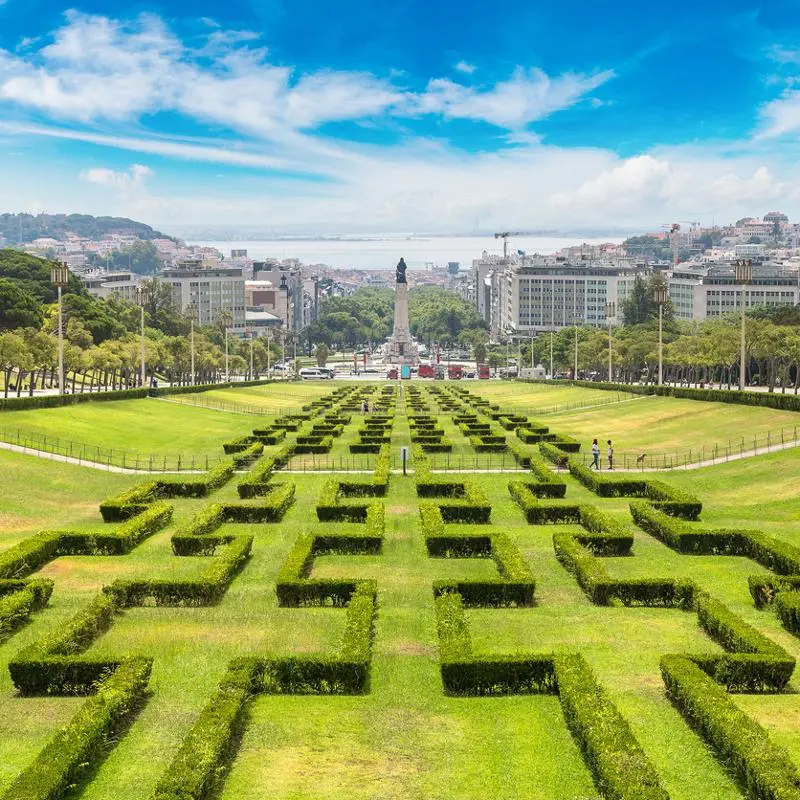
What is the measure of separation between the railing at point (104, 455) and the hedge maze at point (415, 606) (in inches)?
282

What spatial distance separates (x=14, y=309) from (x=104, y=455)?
69044 millimetres

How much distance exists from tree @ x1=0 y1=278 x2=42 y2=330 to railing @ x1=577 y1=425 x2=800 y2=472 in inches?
3174

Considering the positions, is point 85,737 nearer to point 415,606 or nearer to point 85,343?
point 415,606

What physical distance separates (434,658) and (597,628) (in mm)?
4381

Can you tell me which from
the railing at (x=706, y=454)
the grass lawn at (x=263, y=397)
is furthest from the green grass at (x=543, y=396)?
the railing at (x=706, y=454)

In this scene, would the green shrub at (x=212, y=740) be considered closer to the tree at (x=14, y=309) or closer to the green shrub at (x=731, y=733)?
the green shrub at (x=731, y=733)

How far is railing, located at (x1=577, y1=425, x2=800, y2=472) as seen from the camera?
50125 mm

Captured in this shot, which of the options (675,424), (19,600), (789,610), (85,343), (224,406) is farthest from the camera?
(85,343)

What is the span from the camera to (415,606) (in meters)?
25.0

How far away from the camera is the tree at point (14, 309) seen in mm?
114812

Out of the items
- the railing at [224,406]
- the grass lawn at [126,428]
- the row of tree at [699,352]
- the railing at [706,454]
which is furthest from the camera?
the row of tree at [699,352]

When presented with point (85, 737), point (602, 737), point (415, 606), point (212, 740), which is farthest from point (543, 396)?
point (85, 737)

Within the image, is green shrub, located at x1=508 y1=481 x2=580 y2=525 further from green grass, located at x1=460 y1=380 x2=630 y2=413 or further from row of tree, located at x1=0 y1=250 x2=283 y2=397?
green grass, located at x1=460 y1=380 x2=630 y2=413

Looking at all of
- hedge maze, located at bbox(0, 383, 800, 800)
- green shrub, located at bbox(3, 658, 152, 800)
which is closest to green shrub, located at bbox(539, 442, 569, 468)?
hedge maze, located at bbox(0, 383, 800, 800)
